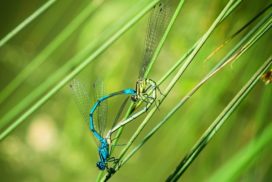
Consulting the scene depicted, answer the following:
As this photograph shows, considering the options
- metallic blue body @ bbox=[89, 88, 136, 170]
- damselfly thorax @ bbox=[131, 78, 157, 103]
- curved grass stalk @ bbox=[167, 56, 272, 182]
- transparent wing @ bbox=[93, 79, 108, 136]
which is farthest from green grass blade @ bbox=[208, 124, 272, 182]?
transparent wing @ bbox=[93, 79, 108, 136]

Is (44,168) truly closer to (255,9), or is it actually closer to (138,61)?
(138,61)

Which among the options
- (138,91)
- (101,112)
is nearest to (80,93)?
(101,112)

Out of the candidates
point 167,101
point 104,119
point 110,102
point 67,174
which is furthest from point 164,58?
point 104,119

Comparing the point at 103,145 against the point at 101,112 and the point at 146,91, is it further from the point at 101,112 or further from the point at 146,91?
the point at 146,91

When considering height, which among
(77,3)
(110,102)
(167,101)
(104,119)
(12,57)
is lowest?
(104,119)

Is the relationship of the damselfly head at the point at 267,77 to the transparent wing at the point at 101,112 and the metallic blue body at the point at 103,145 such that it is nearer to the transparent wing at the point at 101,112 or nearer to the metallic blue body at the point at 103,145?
the metallic blue body at the point at 103,145

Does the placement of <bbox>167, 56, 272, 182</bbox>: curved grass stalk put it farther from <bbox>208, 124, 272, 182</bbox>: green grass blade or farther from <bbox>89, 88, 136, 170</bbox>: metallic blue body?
<bbox>89, 88, 136, 170</bbox>: metallic blue body

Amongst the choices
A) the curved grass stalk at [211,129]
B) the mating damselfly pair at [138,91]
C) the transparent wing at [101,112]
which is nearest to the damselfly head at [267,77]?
the curved grass stalk at [211,129]
